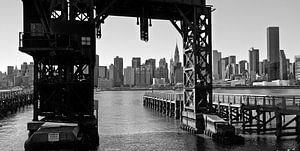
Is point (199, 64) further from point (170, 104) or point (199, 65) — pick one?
point (170, 104)

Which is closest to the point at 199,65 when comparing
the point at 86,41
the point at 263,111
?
the point at 263,111

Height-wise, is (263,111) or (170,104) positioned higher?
(263,111)

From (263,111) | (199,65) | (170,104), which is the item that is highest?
(199,65)

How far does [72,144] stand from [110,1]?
15218mm

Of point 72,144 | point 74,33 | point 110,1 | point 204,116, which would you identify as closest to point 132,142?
point 204,116

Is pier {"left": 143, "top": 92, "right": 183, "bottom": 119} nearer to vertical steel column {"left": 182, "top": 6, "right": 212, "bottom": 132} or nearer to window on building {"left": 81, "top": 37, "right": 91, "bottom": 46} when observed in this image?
vertical steel column {"left": 182, "top": 6, "right": 212, "bottom": 132}

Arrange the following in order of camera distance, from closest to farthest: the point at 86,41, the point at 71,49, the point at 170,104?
the point at 71,49 < the point at 86,41 < the point at 170,104

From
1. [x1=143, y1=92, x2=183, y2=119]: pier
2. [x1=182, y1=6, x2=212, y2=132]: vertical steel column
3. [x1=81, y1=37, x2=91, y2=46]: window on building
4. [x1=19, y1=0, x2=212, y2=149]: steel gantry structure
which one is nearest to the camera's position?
[x1=19, y1=0, x2=212, y2=149]: steel gantry structure

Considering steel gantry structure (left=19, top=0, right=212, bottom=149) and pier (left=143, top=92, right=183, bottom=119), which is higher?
steel gantry structure (left=19, top=0, right=212, bottom=149)

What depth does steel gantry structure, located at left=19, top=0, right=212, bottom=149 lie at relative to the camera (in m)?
22.3

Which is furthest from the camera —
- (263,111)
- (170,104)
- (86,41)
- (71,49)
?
(170,104)

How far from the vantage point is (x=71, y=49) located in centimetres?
2125

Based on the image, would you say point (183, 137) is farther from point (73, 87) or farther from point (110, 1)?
point (110, 1)

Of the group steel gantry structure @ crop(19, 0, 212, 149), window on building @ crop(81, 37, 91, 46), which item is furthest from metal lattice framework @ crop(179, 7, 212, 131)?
window on building @ crop(81, 37, 91, 46)
